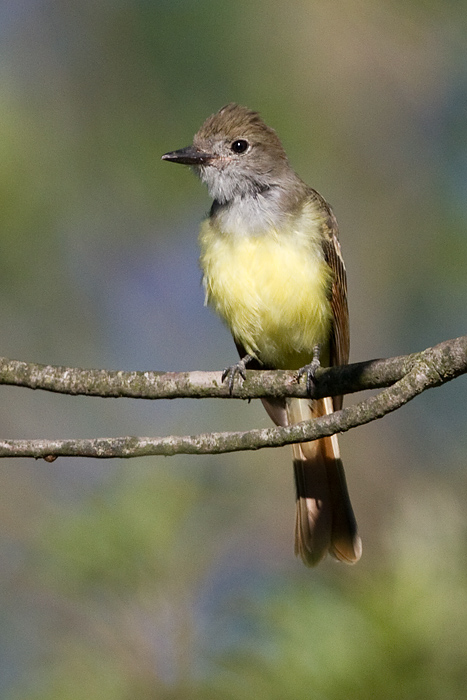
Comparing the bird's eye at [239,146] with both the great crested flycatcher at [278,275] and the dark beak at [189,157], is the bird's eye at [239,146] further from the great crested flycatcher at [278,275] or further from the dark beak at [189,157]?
the dark beak at [189,157]

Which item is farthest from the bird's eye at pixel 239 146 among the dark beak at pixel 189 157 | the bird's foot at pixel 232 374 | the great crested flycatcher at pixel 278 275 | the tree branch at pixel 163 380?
the tree branch at pixel 163 380

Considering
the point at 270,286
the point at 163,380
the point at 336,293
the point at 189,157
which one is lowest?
the point at 163,380

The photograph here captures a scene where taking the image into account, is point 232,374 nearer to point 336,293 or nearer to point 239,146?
point 336,293

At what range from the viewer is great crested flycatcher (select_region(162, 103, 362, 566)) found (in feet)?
16.9

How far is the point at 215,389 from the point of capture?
4.28m

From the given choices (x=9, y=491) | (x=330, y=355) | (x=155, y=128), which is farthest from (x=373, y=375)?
(x=9, y=491)

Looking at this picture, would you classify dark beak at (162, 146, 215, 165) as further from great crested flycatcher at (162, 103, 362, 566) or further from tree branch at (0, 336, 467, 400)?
tree branch at (0, 336, 467, 400)

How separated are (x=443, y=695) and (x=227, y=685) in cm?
83

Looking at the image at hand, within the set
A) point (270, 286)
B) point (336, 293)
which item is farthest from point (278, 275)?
point (336, 293)

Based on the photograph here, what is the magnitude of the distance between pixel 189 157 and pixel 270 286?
114 cm

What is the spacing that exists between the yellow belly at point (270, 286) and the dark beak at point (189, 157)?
20.1 inches

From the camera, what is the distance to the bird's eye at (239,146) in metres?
5.80

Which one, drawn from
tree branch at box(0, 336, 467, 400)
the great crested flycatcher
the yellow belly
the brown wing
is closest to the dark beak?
the great crested flycatcher

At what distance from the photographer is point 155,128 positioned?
695cm
